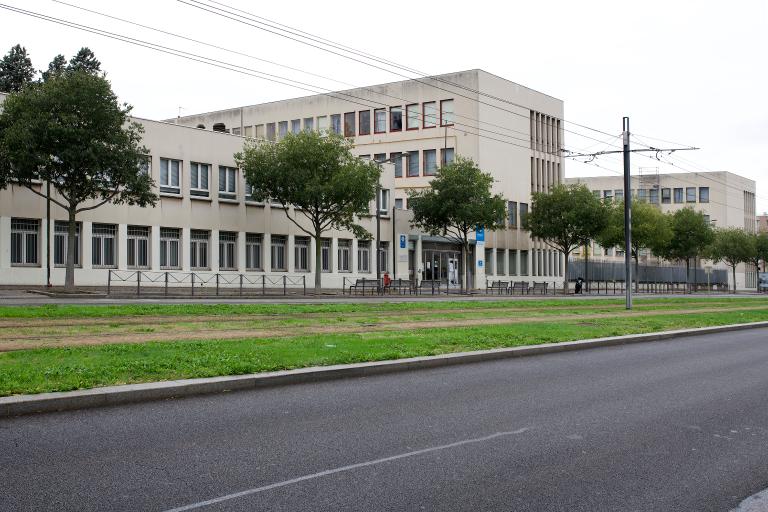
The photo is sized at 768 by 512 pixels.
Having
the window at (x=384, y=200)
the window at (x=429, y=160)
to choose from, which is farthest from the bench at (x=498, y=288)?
the window at (x=429, y=160)

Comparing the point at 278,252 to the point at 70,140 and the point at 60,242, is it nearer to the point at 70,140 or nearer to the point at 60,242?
the point at 60,242

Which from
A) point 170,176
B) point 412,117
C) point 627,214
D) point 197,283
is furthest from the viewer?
point 412,117

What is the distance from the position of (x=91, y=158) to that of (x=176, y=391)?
2660cm

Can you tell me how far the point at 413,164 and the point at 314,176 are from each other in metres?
29.4

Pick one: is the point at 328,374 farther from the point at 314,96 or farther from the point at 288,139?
the point at 314,96

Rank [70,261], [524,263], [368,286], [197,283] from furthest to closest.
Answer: [524,263] → [368,286] → [197,283] → [70,261]

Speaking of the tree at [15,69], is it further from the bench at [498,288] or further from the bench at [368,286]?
the bench at [498,288]

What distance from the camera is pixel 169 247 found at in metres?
43.9

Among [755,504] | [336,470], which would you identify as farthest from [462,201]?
[755,504]

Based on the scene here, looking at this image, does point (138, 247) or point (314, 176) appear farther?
point (314, 176)

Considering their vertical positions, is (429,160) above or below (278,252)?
above

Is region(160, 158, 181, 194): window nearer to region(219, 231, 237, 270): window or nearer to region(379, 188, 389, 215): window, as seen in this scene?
region(219, 231, 237, 270): window

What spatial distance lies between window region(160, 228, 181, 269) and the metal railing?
739mm

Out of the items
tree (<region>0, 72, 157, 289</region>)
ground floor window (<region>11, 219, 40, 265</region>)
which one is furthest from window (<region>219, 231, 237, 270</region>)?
tree (<region>0, 72, 157, 289</region>)
